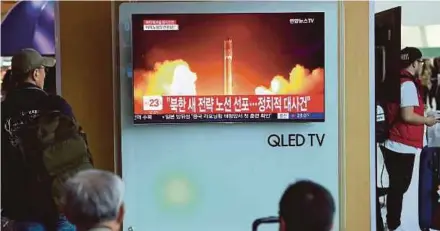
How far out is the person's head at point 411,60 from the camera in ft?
8.87

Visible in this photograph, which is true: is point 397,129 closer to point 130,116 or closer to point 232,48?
point 232,48

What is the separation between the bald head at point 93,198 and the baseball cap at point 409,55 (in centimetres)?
129

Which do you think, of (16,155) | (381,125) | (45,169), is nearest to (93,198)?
(45,169)

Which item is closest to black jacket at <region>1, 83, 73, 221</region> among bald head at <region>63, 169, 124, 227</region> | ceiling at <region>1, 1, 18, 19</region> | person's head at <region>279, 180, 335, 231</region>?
bald head at <region>63, 169, 124, 227</region>

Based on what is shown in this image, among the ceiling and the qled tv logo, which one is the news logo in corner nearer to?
the qled tv logo

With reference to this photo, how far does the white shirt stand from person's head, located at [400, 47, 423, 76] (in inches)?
2.2

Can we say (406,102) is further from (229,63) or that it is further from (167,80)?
(167,80)

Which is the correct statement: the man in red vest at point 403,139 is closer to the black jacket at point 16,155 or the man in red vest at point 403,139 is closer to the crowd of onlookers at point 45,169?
the crowd of onlookers at point 45,169

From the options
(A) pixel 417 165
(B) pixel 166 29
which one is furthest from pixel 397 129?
(B) pixel 166 29

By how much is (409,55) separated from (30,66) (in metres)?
1.59

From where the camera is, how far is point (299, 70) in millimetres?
2635

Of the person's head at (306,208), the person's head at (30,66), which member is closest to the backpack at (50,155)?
the person's head at (30,66)

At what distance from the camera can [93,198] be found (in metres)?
2.45

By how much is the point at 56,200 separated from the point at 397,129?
1451mm
